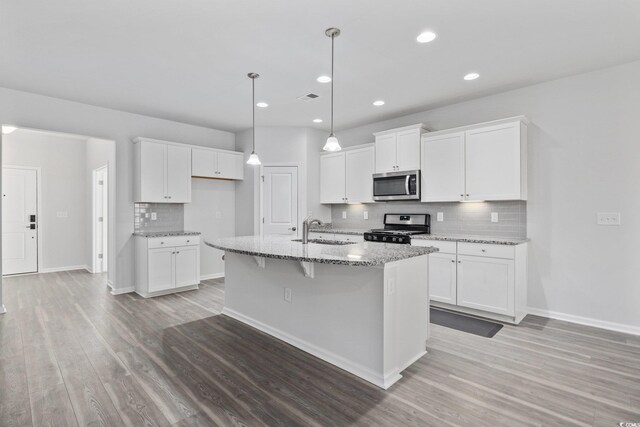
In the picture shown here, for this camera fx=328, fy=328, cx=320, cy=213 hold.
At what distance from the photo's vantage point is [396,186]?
4.67 metres

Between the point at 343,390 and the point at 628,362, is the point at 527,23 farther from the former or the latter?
the point at 343,390

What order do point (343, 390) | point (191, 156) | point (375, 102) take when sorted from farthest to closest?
1. point (191, 156)
2. point (375, 102)
3. point (343, 390)

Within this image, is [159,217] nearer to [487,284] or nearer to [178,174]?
[178,174]

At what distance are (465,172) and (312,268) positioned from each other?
2.46m

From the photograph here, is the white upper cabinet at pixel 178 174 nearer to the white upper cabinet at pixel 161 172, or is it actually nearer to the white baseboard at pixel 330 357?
the white upper cabinet at pixel 161 172

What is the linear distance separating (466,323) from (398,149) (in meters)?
2.42

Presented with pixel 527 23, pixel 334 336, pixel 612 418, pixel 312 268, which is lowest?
pixel 612 418

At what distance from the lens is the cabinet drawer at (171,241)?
464 cm

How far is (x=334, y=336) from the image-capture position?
8.67 ft

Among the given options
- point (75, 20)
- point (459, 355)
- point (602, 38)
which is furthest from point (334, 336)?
point (602, 38)

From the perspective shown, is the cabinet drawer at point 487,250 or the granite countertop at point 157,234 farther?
the granite countertop at point 157,234

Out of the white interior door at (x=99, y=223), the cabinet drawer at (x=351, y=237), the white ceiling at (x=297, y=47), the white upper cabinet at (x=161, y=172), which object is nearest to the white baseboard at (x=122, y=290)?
the white upper cabinet at (x=161, y=172)

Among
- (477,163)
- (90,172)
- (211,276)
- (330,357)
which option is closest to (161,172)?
(211,276)

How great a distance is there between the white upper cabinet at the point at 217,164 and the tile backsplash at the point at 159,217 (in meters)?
0.70
